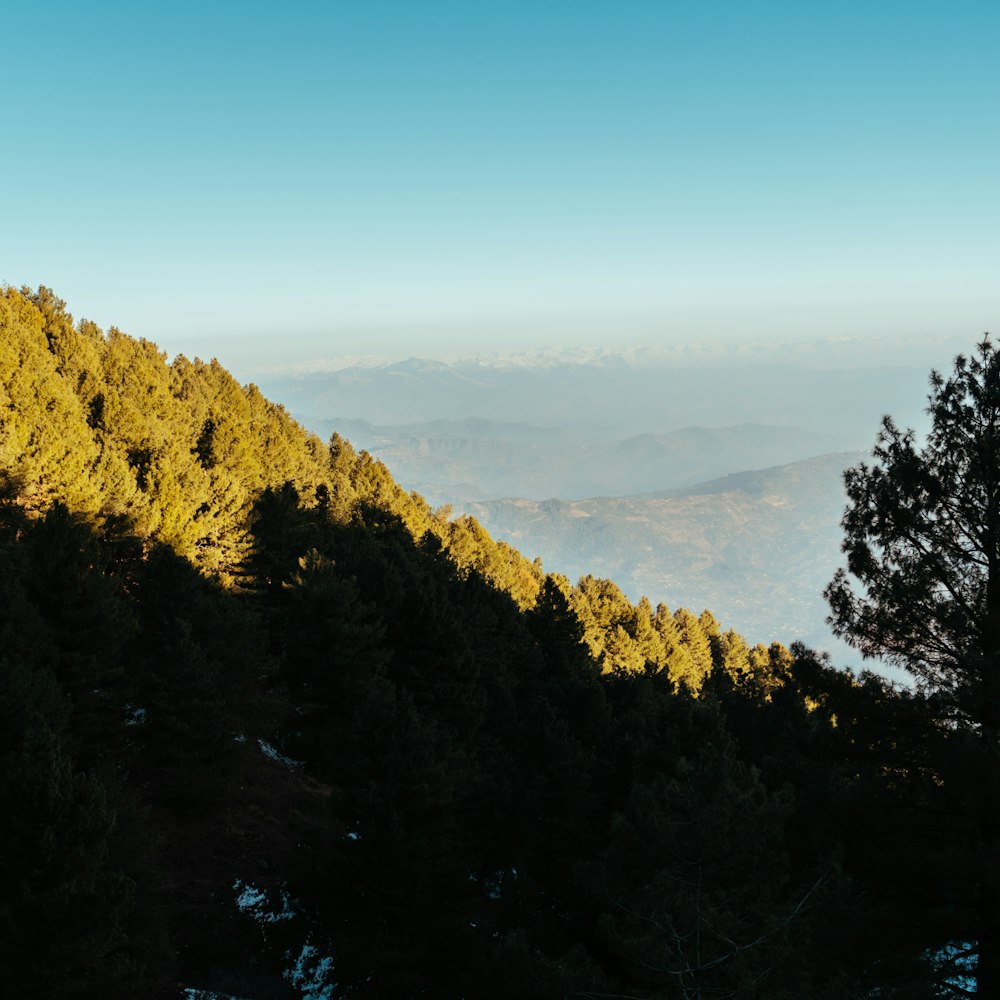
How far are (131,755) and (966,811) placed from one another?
18755 mm

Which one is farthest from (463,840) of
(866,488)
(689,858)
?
(866,488)

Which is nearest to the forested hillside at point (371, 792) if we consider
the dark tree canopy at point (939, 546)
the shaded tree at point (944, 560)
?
the shaded tree at point (944, 560)

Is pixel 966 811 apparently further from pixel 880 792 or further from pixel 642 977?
pixel 642 977

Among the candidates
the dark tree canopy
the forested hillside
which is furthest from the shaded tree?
the forested hillside

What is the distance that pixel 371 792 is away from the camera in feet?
50.8

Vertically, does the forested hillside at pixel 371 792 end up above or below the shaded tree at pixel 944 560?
below

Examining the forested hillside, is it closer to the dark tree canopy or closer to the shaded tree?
the shaded tree

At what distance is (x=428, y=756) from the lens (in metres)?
16.2

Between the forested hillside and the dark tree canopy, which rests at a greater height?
the dark tree canopy

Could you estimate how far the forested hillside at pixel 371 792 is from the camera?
1068 cm

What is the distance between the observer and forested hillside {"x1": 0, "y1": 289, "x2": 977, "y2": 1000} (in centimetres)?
1068

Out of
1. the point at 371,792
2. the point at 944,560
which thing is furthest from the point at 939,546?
the point at 371,792

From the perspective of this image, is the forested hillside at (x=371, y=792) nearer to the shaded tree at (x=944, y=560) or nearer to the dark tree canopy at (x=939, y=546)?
the shaded tree at (x=944, y=560)

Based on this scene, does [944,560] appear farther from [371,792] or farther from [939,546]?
[371,792]
